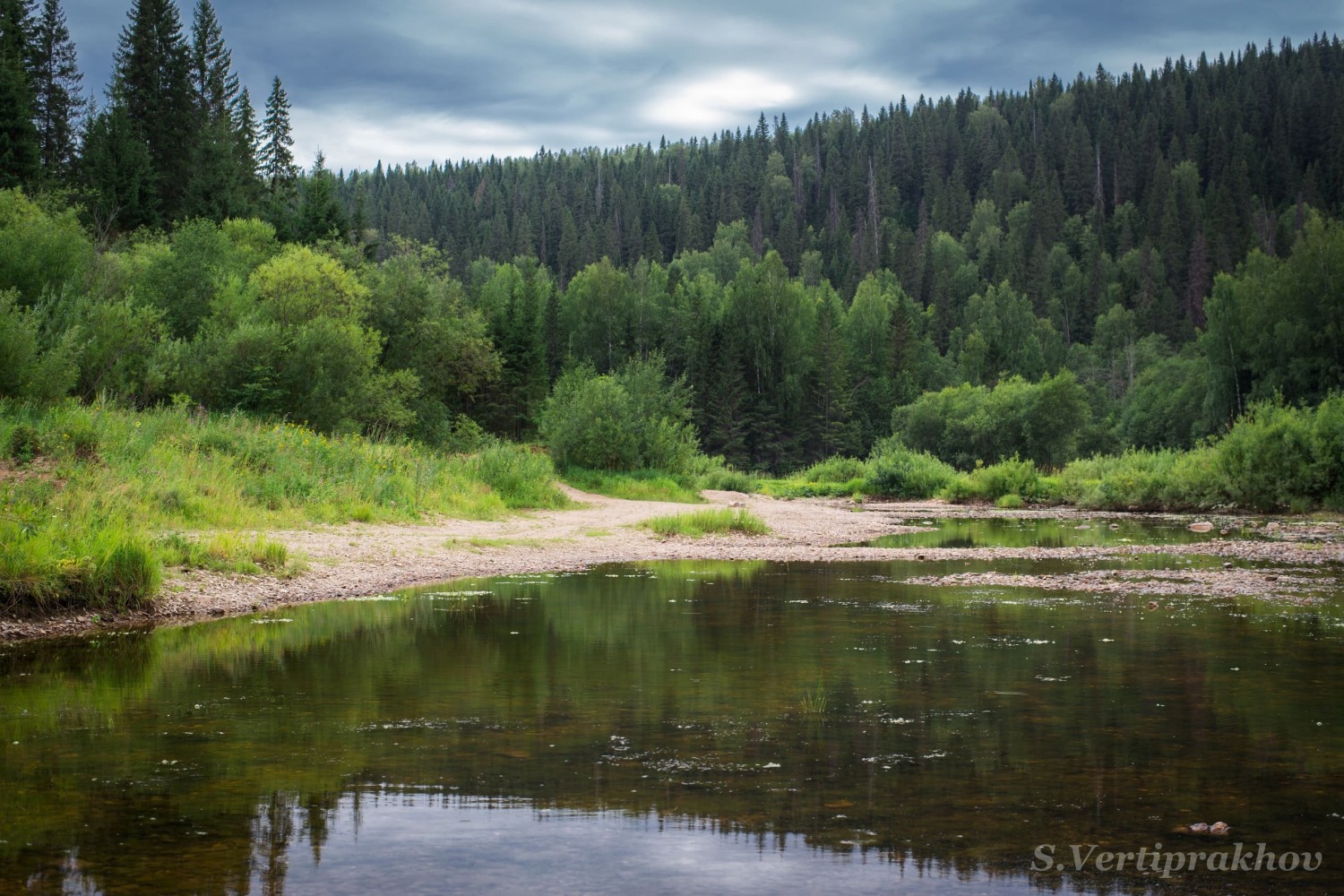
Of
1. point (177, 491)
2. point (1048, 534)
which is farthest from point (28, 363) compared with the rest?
point (1048, 534)

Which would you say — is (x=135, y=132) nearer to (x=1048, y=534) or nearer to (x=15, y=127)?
(x=15, y=127)

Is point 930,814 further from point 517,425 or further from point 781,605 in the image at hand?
point 517,425

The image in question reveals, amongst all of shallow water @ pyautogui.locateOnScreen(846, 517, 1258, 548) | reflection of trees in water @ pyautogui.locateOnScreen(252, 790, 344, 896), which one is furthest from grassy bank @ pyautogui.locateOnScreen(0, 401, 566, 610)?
shallow water @ pyautogui.locateOnScreen(846, 517, 1258, 548)

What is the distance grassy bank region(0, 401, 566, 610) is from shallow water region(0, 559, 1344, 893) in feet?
4.17

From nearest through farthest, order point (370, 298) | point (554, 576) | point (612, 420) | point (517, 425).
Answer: point (554, 576) → point (612, 420) → point (370, 298) → point (517, 425)

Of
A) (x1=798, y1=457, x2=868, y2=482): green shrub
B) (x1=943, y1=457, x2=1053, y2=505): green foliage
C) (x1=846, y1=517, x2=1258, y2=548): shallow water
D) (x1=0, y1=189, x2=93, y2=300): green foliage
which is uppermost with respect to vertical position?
(x1=0, y1=189, x2=93, y2=300): green foliage

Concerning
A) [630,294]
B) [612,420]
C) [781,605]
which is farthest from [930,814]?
[630,294]

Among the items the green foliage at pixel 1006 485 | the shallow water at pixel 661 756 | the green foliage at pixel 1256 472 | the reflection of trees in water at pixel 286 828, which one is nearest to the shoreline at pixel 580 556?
the shallow water at pixel 661 756

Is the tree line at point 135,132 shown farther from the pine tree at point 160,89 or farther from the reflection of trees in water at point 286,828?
the reflection of trees in water at point 286,828

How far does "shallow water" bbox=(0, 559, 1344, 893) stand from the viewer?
17.9ft

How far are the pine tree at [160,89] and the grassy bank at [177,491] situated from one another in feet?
157

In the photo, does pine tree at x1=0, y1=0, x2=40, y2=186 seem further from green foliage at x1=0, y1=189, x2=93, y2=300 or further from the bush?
the bush

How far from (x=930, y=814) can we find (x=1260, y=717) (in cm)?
397

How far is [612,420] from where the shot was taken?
45.1 metres
